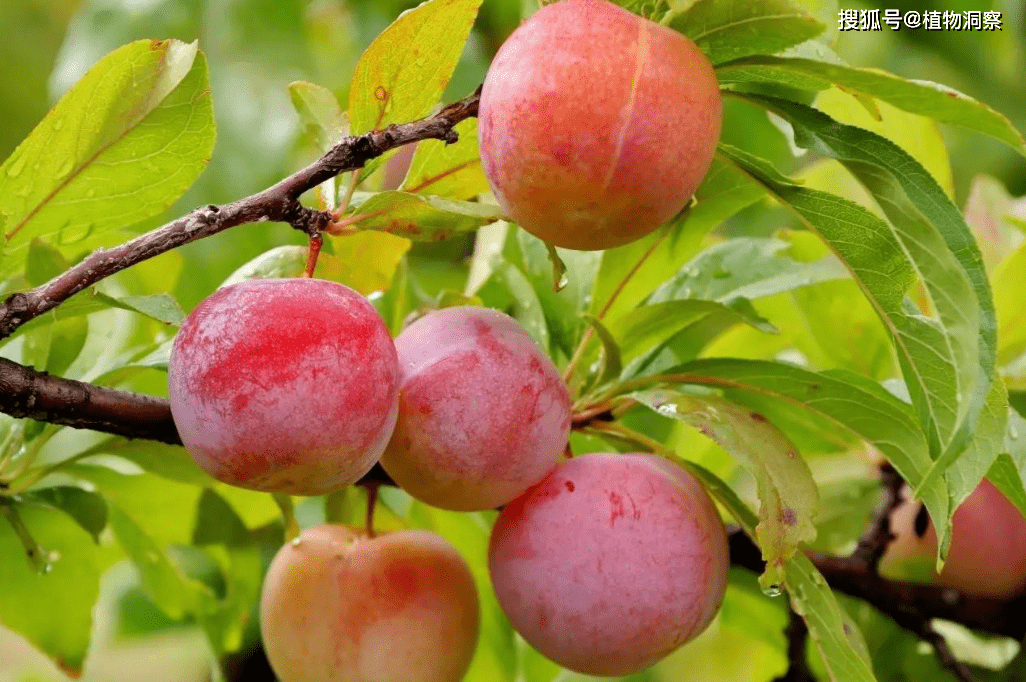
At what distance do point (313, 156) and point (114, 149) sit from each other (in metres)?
1.10

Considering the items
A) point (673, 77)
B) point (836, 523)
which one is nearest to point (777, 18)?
point (673, 77)

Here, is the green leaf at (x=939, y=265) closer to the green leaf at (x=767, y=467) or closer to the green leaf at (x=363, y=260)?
the green leaf at (x=767, y=467)

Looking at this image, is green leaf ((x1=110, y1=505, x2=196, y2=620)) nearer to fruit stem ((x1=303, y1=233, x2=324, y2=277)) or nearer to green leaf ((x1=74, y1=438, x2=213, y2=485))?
green leaf ((x1=74, y1=438, x2=213, y2=485))

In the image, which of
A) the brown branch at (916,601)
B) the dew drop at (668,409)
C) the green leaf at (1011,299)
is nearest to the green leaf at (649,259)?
the dew drop at (668,409)

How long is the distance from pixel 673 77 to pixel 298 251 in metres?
0.32

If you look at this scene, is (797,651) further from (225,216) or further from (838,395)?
(225,216)

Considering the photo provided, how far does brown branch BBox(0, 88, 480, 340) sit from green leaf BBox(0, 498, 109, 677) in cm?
38

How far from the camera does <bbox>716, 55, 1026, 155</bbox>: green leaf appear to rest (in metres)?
0.56

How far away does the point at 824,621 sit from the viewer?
697mm

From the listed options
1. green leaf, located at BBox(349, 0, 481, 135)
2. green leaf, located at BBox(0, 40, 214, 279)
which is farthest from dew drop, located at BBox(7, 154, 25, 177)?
green leaf, located at BBox(349, 0, 481, 135)

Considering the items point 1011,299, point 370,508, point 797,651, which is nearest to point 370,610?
point 370,508

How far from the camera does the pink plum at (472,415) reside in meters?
0.67

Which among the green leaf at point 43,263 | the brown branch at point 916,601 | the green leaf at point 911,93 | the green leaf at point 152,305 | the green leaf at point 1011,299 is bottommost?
the brown branch at point 916,601

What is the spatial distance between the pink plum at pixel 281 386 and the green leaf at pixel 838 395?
288mm
